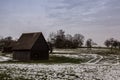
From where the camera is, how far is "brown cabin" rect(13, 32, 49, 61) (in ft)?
188

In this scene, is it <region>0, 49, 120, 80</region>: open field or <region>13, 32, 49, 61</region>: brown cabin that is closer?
<region>0, 49, 120, 80</region>: open field

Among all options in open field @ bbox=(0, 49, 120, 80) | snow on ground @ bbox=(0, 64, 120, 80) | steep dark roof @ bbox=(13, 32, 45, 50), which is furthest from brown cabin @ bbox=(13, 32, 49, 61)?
snow on ground @ bbox=(0, 64, 120, 80)

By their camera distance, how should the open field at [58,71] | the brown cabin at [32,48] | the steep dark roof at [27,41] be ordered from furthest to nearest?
the steep dark roof at [27,41]
the brown cabin at [32,48]
the open field at [58,71]

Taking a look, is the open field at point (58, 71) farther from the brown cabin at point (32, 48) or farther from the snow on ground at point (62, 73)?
the brown cabin at point (32, 48)

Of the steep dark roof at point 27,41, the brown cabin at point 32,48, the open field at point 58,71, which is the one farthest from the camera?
the steep dark roof at point 27,41

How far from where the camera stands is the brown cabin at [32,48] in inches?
2250

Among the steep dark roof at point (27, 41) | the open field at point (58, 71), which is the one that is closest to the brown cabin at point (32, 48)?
the steep dark roof at point (27, 41)

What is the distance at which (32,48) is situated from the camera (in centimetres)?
5691

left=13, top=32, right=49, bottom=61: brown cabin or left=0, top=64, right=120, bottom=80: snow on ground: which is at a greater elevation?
left=13, top=32, right=49, bottom=61: brown cabin

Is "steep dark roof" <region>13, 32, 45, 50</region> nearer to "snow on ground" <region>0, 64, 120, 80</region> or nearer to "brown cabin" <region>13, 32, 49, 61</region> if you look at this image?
"brown cabin" <region>13, 32, 49, 61</region>

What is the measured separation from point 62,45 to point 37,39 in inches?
3113

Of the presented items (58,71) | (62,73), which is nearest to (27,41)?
(58,71)

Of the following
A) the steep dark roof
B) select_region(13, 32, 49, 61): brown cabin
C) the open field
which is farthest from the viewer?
the steep dark roof

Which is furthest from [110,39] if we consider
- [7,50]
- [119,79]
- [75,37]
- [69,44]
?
[119,79]
